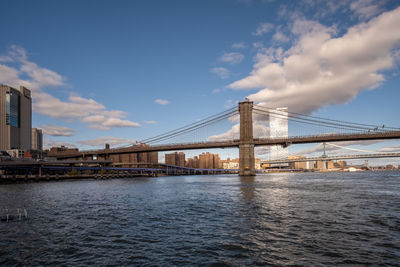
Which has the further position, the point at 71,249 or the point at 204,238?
the point at 204,238

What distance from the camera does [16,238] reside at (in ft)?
42.9

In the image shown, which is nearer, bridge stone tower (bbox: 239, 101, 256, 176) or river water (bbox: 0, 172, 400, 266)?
river water (bbox: 0, 172, 400, 266)

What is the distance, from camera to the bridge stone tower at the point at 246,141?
75.9 meters

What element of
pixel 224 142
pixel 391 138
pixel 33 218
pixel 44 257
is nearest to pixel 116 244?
pixel 44 257

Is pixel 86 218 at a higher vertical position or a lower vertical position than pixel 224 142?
lower

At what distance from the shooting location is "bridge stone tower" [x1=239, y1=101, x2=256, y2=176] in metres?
75.9

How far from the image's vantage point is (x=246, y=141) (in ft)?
251

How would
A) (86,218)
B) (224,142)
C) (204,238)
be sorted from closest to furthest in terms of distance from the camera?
(204,238), (86,218), (224,142)

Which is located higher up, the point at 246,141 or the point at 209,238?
the point at 246,141

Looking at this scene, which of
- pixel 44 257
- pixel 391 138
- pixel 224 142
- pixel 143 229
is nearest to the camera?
pixel 44 257

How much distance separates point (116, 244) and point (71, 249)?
6.45 feet

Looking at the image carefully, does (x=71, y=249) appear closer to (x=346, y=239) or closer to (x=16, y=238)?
(x=16, y=238)

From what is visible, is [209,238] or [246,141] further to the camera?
[246,141]

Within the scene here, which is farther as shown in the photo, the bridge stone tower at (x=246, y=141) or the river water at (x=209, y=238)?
the bridge stone tower at (x=246, y=141)
